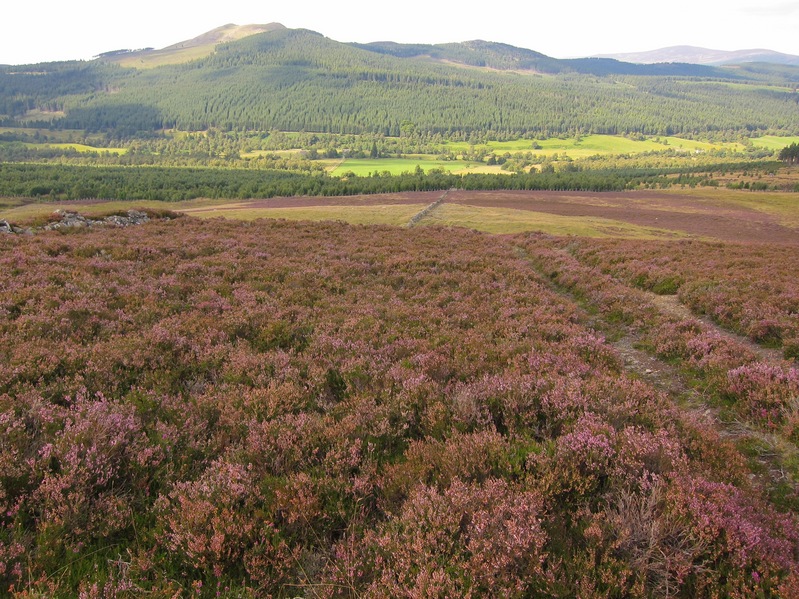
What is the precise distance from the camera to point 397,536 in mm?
3527

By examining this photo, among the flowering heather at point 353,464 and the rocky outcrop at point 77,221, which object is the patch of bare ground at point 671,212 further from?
the rocky outcrop at point 77,221

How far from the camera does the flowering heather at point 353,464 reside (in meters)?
3.32

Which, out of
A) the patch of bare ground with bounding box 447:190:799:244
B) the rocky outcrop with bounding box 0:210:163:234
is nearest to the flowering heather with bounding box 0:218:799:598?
the rocky outcrop with bounding box 0:210:163:234

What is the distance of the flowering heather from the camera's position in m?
3.32

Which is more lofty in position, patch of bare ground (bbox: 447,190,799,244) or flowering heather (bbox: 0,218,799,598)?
flowering heather (bbox: 0,218,799,598)

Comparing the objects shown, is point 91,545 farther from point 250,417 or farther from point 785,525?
point 785,525

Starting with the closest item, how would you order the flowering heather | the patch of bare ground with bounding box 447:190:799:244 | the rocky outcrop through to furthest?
the flowering heather, the rocky outcrop, the patch of bare ground with bounding box 447:190:799:244

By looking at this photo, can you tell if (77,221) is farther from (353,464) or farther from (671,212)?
A: (671,212)

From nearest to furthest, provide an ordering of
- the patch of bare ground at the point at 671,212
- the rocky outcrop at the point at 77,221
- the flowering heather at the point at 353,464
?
the flowering heather at the point at 353,464, the rocky outcrop at the point at 77,221, the patch of bare ground at the point at 671,212

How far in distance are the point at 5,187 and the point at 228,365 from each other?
499 ft

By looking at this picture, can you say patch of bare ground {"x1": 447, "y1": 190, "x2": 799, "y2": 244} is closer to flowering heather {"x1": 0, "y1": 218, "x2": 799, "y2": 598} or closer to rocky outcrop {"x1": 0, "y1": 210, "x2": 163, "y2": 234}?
flowering heather {"x1": 0, "y1": 218, "x2": 799, "y2": 598}

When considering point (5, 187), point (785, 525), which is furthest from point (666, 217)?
point (5, 187)

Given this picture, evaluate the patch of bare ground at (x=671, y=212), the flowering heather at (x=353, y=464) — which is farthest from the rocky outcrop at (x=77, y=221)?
the patch of bare ground at (x=671, y=212)

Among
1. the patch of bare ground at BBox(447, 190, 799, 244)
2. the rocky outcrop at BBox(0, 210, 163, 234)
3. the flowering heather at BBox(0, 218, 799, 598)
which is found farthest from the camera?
the patch of bare ground at BBox(447, 190, 799, 244)
